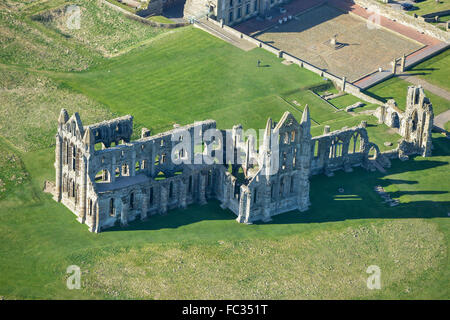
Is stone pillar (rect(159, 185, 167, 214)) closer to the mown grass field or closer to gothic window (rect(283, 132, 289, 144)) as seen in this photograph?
the mown grass field

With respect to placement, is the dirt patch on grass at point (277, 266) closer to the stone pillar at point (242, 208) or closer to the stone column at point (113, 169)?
the stone pillar at point (242, 208)

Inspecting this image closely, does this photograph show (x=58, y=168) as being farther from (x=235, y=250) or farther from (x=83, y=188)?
(x=235, y=250)

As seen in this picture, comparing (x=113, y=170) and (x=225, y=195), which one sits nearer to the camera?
(x=113, y=170)

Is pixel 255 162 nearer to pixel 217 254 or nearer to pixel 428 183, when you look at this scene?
pixel 217 254

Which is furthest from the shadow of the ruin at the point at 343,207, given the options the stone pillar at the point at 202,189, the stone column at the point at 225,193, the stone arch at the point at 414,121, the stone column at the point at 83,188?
the stone arch at the point at 414,121

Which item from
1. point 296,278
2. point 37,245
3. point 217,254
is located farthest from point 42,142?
point 296,278

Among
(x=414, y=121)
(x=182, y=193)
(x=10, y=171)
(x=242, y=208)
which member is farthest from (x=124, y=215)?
(x=414, y=121)

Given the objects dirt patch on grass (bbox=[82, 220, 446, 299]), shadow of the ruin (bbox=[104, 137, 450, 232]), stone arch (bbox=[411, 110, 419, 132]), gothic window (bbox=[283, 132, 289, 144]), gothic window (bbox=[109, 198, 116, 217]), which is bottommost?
dirt patch on grass (bbox=[82, 220, 446, 299])

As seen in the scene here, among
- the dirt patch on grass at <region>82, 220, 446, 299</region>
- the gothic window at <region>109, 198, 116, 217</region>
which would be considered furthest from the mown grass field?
the gothic window at <region>109, 198, 116, 217</region>
